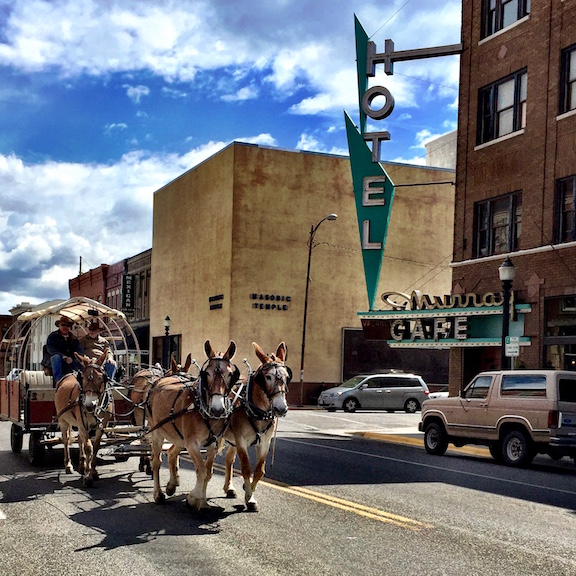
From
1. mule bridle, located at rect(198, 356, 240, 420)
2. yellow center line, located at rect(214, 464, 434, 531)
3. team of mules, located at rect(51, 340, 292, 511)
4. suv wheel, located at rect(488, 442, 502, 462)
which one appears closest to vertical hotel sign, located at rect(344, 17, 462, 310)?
suv wheel, located at rect(488, 442, 502, 462)

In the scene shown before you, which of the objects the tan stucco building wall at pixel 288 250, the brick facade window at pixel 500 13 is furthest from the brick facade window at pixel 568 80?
the tan stucco building wall at pixel 288 250

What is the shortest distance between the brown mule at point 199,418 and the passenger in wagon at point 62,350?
14.4ft

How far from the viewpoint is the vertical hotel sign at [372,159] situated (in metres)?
27.8

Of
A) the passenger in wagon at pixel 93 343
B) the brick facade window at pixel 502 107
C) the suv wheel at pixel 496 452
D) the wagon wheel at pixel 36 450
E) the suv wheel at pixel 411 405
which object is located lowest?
the suv wheel at pixel 411 405

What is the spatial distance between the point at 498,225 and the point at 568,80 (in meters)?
4.88

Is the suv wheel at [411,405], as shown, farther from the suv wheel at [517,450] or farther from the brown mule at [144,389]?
the brown mule at [144,389]

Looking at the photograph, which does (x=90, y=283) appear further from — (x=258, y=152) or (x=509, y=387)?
(x=509, y=387)

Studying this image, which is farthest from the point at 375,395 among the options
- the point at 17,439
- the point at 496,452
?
the point at 17,439

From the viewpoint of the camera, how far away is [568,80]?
77.0 feet

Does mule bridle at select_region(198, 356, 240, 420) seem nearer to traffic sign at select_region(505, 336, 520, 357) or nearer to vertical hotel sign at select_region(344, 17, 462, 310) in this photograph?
traffic sign at select_region(505, 336, 520, 357)

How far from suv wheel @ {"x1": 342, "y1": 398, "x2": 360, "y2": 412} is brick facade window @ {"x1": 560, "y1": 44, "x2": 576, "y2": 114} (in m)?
17.9

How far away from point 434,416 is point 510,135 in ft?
33.9

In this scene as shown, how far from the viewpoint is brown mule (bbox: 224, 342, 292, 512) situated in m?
9.87

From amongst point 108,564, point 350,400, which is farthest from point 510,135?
point 108,564
